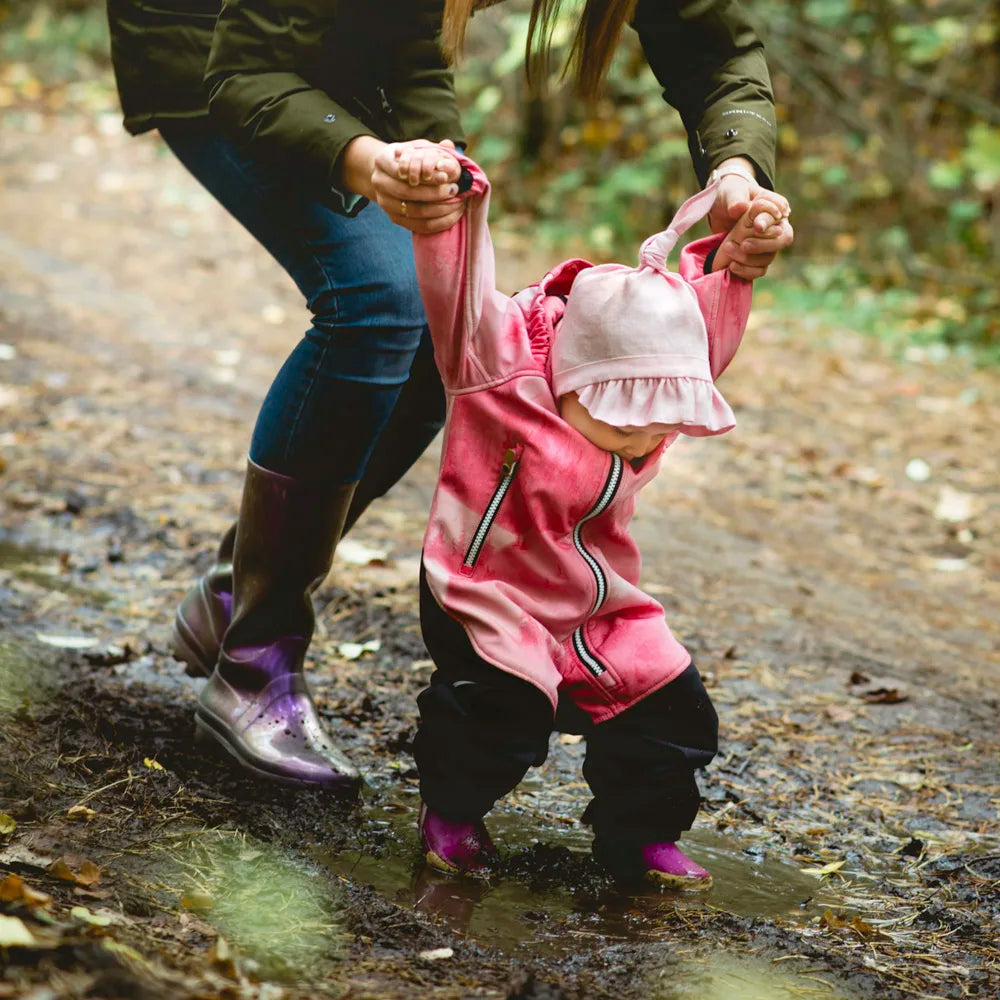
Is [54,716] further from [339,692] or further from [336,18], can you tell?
[336,18]

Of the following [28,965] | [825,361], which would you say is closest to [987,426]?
[825,361]

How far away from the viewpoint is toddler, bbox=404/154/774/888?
195cm

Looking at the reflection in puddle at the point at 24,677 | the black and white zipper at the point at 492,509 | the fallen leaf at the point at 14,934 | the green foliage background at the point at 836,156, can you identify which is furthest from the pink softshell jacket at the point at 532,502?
the green foliage background at the point at 836,156

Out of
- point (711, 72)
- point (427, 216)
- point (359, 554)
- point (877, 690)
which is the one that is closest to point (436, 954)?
point (427, 216)

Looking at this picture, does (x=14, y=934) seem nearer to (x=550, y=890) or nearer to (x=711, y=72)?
(x=550, y=890)

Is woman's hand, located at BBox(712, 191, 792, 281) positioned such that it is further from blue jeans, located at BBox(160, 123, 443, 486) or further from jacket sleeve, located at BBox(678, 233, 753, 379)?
blue jeans, located at BBox(160, 123, 443, 486)

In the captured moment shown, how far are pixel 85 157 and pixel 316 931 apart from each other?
917 centimetres

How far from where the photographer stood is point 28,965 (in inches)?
57.9

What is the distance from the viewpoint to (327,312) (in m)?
2.28

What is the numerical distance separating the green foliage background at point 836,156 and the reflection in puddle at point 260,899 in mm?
6119

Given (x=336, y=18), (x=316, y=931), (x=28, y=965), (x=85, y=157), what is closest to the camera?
(x=28, y=965)

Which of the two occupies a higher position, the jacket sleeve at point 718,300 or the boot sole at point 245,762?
the jacket sleeve at point 718,300

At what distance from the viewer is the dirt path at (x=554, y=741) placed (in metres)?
1.83

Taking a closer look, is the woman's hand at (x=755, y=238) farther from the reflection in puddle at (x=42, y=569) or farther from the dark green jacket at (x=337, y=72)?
the reflection in puddle at (x=42, y=569)
